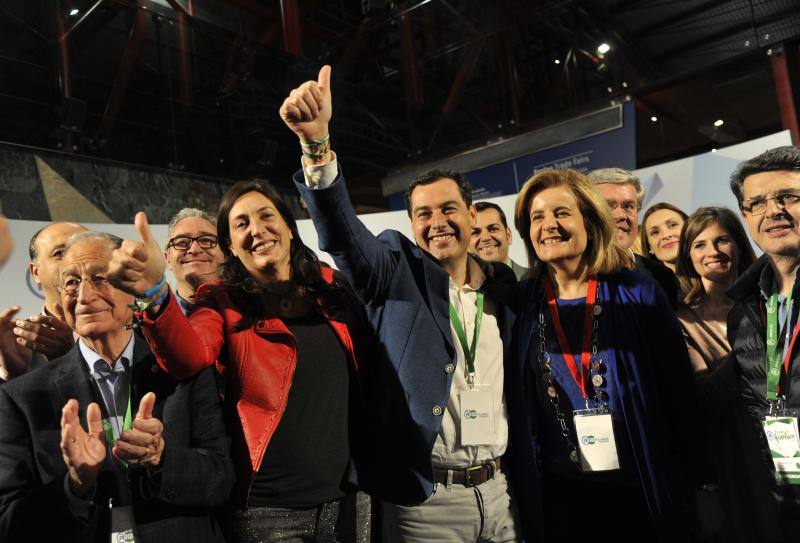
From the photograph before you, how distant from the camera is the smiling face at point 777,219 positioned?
1.62 meters

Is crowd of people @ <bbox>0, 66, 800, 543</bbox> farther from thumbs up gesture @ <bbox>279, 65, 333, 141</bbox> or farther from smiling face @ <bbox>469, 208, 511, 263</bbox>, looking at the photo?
smiling face @ <bbox>469, 208, 511, 263</bbox>

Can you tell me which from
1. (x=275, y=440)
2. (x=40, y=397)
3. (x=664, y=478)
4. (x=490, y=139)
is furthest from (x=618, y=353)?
(x=490, y=139)

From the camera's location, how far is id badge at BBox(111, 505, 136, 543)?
Result: 130 cm

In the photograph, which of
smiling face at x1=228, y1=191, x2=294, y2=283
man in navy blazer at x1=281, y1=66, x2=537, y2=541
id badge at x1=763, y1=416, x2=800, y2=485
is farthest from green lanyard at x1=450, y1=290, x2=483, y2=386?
id badge at x1=763, y1=416, x2=800, y2=485

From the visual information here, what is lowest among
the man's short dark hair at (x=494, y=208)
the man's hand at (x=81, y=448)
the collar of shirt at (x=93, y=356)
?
the man's hand at (x=81, y=448)

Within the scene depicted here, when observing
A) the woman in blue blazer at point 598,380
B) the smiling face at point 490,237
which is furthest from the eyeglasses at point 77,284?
the smiling face at point 490,237

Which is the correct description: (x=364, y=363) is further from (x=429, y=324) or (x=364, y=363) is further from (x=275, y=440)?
(x=275, y=440)

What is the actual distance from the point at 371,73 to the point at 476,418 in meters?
4.69

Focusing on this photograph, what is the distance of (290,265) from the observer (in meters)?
1.78

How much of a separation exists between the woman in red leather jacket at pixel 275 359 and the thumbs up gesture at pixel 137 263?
2cm

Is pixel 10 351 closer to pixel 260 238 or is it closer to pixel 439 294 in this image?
pixel 260 238

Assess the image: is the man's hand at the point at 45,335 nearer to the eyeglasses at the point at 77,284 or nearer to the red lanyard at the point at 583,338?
the eyeglasses at the point at 77,284

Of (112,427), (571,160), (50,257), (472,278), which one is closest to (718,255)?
(472,278)

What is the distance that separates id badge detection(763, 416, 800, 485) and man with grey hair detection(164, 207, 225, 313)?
214 centimetres
